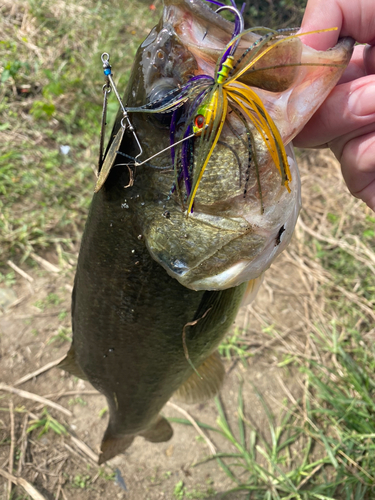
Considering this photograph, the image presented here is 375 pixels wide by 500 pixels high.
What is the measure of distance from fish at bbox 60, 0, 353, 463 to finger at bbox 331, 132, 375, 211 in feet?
1.04

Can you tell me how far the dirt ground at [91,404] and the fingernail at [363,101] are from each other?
7.75ft

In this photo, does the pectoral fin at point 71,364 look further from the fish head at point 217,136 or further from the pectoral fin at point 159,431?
the fish head at point 217,136

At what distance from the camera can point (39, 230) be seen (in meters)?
3.35

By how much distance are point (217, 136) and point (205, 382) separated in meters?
1.52

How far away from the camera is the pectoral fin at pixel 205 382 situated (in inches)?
79.2

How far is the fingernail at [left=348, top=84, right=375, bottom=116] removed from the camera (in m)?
1.08

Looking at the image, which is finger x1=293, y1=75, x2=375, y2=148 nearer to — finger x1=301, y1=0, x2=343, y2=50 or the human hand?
the human hand

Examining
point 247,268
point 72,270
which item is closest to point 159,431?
point 72,270

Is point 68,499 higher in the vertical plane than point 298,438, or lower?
lower

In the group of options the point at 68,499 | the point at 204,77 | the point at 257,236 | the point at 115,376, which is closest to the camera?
the point at 204,77

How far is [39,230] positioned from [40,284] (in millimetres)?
506

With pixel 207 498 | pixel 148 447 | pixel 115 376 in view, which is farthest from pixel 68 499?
pixel 115 376

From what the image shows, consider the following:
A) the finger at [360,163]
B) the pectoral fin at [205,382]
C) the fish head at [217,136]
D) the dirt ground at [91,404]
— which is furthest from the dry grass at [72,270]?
the fish head at [217,136]

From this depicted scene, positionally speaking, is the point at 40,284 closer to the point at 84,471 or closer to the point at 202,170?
the point at 84,471
